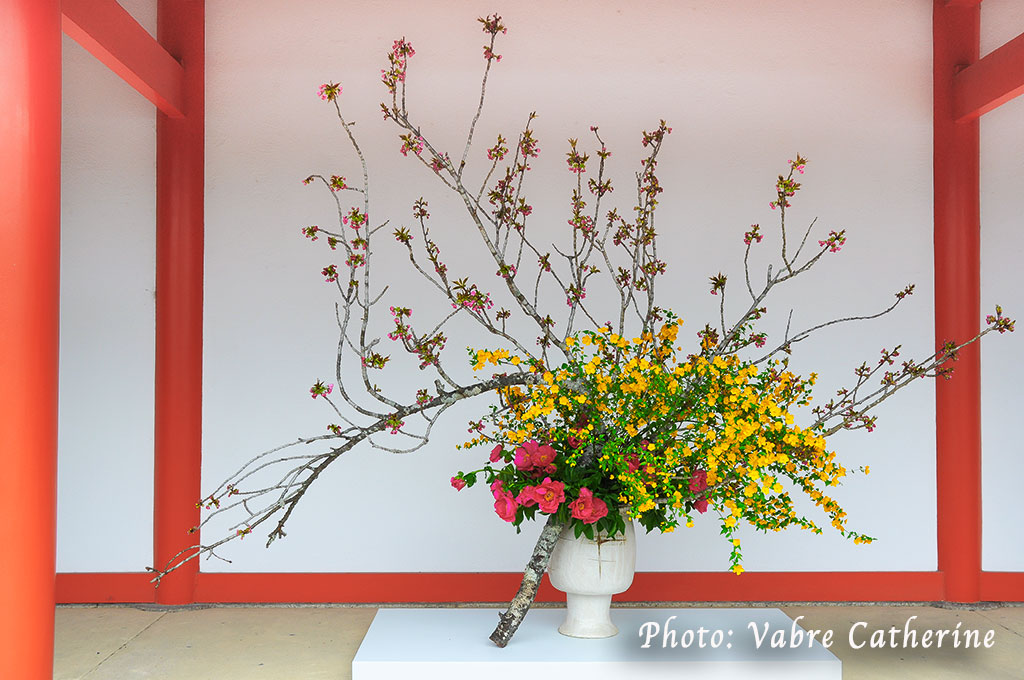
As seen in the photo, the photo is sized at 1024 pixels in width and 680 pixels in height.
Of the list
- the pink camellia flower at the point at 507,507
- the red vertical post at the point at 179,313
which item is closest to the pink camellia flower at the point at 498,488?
the pink camellia flower at the point at 507,507

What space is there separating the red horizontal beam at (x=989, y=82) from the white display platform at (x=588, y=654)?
2.00 metres

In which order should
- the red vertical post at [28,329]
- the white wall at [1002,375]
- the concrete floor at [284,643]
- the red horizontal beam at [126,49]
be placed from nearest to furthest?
the red vertical post at [28,329]
the red horizontal beam at [126,49]
the concrete floor at [284,643]
the white wall at [1002,375]

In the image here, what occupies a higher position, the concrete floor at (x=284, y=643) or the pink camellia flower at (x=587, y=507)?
the pink camellia flower at (x=587, y=507)

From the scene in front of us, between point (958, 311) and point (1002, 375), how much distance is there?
1.06 ft

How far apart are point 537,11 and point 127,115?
5.43ft

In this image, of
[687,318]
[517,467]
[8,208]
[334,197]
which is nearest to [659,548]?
[687,318]

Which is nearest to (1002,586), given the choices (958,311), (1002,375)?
(1002,375)

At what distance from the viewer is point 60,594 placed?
356 cm

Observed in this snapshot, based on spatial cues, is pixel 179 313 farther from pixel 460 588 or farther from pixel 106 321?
pixel 460 588

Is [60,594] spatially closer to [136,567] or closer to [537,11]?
[136,567]

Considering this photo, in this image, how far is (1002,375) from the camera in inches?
145

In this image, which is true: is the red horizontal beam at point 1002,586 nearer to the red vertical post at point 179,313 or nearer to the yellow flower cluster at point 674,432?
the yellow flower cluster at point 674,432

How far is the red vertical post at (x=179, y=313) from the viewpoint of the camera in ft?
11.6

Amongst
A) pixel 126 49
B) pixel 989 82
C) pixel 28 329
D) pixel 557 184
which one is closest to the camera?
pixel 28 329
